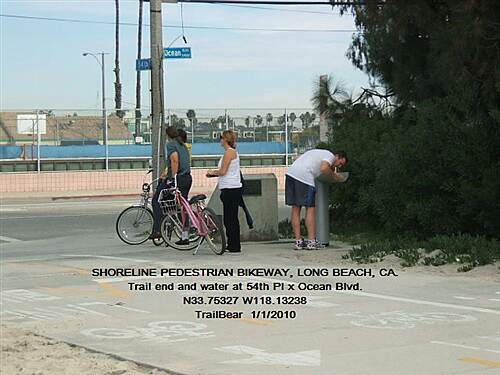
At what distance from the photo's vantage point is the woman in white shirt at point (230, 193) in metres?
14.4

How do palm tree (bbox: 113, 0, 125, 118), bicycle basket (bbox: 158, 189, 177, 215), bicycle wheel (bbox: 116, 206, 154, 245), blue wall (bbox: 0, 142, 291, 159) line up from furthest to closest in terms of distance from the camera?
1. palm tree (bbox: 113, 0, 125, 118)
2. blue wall (bbox: 0, 142, 291, 159)
3. bicycle wheel (bbox: 116, 206, 154, 245)
4. bicycle basket (bbox: 158, 189, 177, 215)

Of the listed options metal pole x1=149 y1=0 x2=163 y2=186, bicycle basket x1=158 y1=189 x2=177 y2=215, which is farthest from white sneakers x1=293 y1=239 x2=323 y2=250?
metal pole x1=149 y1=0 x2=163 y2=186

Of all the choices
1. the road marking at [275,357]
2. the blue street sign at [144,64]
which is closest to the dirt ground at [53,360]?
the road marking at [275,357]

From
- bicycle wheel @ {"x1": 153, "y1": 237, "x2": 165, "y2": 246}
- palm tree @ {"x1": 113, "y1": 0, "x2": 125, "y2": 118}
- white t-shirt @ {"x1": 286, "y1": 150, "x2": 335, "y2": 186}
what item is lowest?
bicycle wheel @ {"x1": 153, "y1": 237, "x2": 165, "y2": 246}

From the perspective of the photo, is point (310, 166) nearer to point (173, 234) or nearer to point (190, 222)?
point (190, 222)

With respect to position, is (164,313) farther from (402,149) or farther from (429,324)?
(402,149)

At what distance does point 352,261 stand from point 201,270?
2142 mm

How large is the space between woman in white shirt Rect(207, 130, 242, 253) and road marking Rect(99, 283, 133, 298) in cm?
330

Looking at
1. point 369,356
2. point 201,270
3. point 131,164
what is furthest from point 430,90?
point 131,164

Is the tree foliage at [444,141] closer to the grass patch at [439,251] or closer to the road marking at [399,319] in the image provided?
the grass patch at [439,251]

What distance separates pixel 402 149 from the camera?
1478 cm

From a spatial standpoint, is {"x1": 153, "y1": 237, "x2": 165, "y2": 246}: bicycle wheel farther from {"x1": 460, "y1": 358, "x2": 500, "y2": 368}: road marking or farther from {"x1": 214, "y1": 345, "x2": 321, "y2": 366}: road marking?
{"x1": 460, "y1": 358, "x2": 500, "y2": 368}: road marking

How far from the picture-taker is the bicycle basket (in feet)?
49.4

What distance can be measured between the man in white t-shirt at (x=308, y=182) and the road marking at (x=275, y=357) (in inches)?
270
